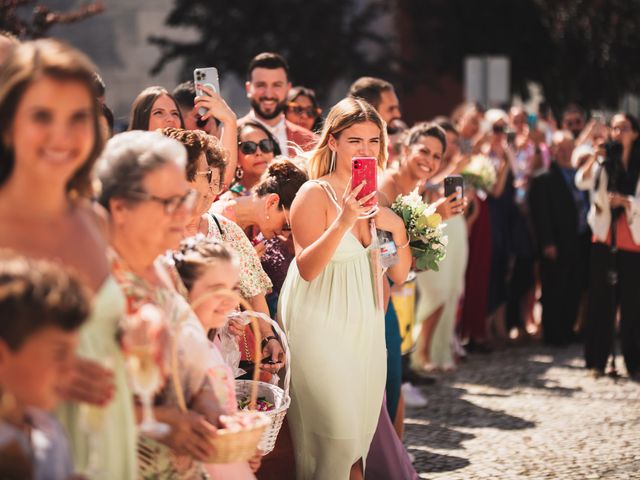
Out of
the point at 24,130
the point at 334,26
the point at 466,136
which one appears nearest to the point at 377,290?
the point at 24,130

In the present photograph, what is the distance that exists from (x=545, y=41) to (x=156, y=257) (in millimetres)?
22613

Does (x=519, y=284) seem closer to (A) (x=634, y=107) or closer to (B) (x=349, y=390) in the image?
(B) (x=349, y=390)

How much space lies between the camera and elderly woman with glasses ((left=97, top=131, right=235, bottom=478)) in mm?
3471

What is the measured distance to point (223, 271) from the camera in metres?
3.96

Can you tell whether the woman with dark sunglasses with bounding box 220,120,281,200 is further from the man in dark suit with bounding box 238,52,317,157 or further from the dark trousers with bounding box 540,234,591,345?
the dark trousers with bounding box 540,234,591,345

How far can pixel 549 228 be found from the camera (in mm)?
11648

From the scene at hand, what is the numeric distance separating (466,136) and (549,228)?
6.22 feet

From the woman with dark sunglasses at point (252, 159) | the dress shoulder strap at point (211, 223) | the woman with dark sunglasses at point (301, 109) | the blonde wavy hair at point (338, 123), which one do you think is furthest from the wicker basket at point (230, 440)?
the woman with dark sunglasses at point (301, 109)

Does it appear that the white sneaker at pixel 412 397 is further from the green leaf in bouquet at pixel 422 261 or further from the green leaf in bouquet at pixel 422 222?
the green leaf in bouquet at pixel 422 222

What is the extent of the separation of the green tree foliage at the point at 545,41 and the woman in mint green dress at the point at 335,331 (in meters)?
16.8

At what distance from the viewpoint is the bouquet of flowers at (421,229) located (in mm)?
6266

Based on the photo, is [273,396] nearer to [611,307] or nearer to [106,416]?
[106,416]

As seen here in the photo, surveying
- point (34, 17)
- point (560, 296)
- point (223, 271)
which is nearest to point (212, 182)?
point (223, 271)

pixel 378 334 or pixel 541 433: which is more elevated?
pixel 378 334
